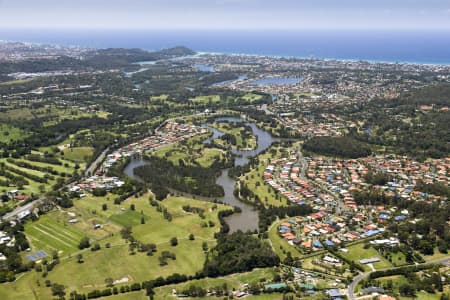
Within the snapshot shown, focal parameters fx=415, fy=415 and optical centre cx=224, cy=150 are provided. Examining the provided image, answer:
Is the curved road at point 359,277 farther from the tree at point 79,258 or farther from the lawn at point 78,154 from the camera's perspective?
the lawn at point 78,154

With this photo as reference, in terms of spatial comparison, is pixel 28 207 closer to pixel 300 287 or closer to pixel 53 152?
pixel 53 152

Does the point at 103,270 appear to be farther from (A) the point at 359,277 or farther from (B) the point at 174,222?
(A) the point at 359,277

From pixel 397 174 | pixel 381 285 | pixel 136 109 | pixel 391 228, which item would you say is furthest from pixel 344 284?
pixel 136 109

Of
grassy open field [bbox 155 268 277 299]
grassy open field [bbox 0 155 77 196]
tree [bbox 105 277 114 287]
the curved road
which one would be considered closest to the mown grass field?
tree [bbox 105 277 114 287]

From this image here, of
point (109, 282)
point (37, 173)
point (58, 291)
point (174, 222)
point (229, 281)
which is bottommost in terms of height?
point (109, 282)

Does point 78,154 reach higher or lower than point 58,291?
higher

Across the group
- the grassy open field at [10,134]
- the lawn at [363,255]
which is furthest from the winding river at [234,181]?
the grassy open field at [10,134]

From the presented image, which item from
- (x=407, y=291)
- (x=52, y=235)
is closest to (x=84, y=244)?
(x=52, y=235)
